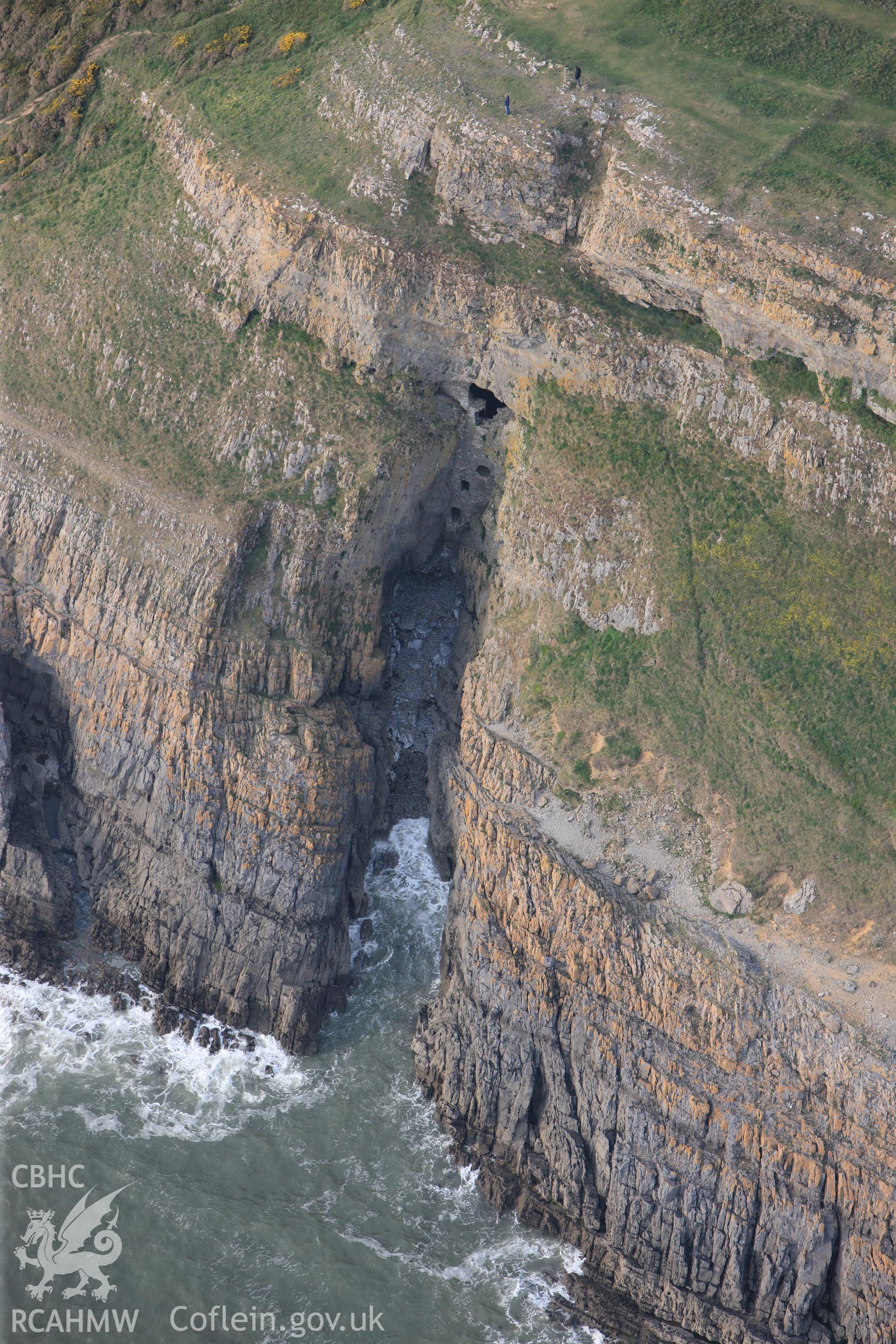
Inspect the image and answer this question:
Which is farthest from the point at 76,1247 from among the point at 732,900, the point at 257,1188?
the point at 732,900

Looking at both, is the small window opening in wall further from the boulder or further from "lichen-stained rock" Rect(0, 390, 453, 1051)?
the boulder

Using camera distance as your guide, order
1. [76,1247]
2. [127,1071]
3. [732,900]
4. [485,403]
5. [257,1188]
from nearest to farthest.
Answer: [76,1247]
[257,1188]
[732,900]
[127,1071]
[485,403]

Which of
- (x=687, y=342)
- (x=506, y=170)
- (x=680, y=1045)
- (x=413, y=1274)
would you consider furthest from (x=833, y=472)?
(x=413, y=1274)

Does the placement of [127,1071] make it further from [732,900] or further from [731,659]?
[731,659]

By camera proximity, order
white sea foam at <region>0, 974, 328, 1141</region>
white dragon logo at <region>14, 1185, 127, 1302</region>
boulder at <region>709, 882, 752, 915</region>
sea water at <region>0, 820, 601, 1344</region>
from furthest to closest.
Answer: white sea foam at <region>0, 974, 328, 1141</region> → boulder at <region>709, 882, 752, 915</region> → sea water at <region>0, 820, 601, 1344</region> → white dragon logo at <region>14, 1185, 127, 1302</region>

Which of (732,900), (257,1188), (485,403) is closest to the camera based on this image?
(257,1188)

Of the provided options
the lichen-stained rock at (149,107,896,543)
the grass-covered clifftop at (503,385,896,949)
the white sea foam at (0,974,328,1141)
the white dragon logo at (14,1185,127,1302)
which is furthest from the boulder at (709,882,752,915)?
the white dragon logo at (14,1185,127,1302)
